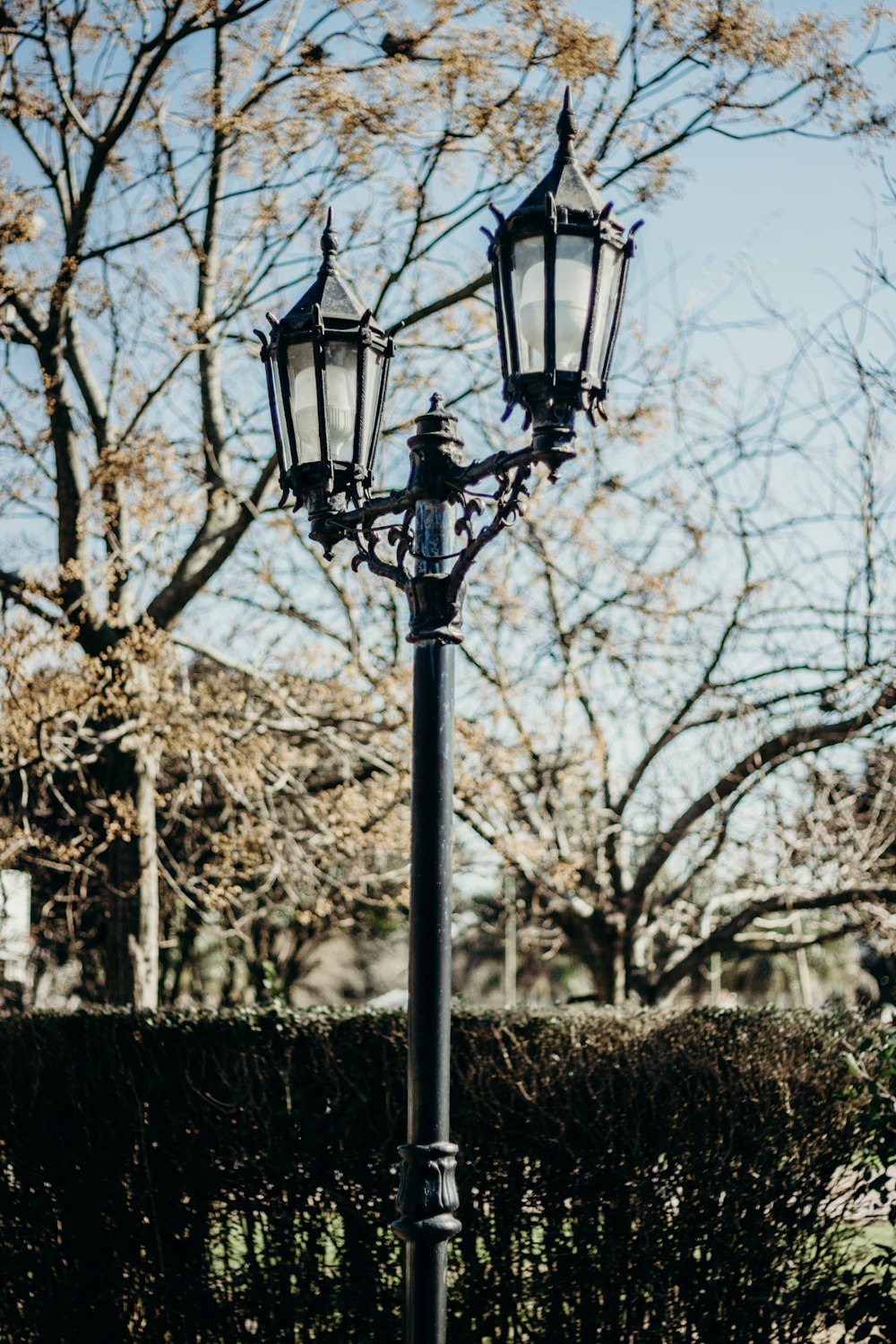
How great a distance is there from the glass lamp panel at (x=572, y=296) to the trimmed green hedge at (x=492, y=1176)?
120 inches

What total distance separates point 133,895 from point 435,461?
281 inches

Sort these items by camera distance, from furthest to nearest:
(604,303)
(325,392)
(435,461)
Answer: (325,392) → (435,461) → (604,303)

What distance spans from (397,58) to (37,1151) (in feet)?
24.5

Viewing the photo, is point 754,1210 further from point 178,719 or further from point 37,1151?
point 178,719

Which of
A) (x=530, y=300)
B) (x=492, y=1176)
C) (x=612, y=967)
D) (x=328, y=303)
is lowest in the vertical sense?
(x=492, y=1176)

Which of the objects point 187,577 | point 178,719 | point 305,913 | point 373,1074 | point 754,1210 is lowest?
point 754,1210

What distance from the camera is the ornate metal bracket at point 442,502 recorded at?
3.54 meters

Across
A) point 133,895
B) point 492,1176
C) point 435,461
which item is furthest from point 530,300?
point 133,895

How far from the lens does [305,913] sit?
10039mm

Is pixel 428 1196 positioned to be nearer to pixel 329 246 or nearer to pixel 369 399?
pixel 369 399

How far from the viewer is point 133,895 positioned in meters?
9.91

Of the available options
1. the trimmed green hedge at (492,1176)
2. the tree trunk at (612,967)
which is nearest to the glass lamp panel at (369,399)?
the trimmed green hedge at (492,1176)

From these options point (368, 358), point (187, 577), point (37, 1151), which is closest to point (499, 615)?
point (187, 577)

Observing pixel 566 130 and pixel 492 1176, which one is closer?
pixel 566 130
